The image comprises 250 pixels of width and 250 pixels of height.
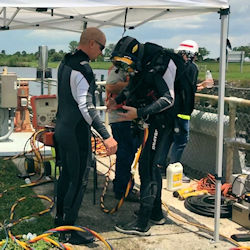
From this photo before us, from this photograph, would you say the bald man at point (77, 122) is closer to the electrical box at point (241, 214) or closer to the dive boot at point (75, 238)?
the dive boot at point (75, 238)

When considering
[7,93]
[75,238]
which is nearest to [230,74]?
[7,93]

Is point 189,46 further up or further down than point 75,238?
further up

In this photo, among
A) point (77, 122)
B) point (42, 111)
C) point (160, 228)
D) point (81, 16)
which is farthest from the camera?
point (81, 16)

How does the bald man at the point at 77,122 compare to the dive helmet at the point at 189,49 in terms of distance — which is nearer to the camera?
the bald man at the point at 77,122

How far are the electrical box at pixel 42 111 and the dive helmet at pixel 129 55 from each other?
2.85 metres

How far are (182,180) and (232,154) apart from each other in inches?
34.6

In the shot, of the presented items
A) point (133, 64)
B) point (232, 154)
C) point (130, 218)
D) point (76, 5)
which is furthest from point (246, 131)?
point (76, 5)

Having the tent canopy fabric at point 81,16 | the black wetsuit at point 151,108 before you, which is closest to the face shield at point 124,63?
the black wetsuit at point 151,108

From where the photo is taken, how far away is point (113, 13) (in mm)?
7301

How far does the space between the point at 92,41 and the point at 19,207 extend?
2.32 m

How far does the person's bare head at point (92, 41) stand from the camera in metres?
3.82

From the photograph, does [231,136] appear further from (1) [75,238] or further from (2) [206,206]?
(1) [75,238]

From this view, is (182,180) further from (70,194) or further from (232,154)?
(70,194)

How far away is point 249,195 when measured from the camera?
4605mm
